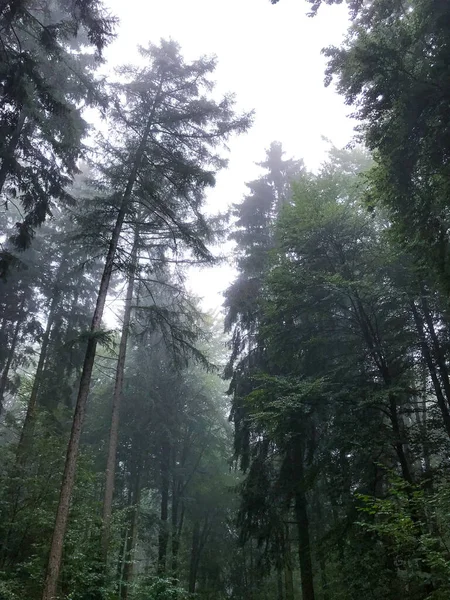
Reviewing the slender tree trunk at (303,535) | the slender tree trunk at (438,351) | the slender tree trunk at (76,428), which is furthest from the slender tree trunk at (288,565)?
the slender tree trunk at (76,428)

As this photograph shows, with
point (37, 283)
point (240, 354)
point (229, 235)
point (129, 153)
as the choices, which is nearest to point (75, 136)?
point (129, 153)

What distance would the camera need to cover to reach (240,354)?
17016mm

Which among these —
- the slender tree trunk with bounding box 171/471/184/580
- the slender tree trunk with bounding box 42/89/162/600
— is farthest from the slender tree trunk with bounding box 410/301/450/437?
the slender tree trunk with bounding box 171/471/184/580

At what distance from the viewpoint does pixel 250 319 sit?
15977 millimetres

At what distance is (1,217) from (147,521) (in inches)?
676

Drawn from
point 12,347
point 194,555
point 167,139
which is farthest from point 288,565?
point 167,139

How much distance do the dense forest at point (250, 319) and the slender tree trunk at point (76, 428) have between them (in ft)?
0.13

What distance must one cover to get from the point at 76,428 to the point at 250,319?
27.9ft

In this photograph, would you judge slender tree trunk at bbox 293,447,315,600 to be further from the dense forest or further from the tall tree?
the tall tree

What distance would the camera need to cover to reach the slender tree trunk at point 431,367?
31.3 ft

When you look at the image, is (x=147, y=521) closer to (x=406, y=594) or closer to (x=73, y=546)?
(x=73, y=546)

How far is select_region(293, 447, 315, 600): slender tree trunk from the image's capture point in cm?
1100

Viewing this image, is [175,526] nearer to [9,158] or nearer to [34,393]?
[34,393]

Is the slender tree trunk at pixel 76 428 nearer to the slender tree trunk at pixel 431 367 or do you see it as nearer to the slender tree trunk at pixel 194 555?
the slender tree trunk at pixel 431 367
